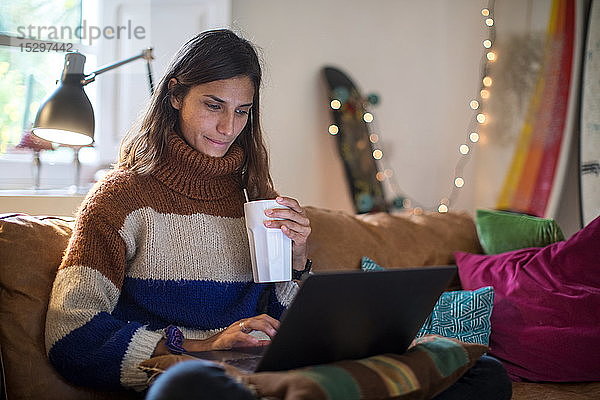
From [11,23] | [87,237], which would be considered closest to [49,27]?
[11,23]

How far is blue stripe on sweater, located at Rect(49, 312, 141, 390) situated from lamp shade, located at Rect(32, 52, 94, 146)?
0.57m

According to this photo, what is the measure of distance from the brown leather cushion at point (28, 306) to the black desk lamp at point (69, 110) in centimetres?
27

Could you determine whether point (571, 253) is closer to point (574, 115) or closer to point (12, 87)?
point (574, 115)

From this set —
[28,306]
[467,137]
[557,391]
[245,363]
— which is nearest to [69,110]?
[28,306]

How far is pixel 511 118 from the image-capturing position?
3.43 m

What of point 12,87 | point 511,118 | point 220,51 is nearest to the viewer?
point 220,51

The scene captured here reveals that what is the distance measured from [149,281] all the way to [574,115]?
7.04ft

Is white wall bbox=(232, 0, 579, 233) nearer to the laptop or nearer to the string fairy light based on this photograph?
the string fairy light

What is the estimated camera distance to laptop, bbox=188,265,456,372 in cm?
109

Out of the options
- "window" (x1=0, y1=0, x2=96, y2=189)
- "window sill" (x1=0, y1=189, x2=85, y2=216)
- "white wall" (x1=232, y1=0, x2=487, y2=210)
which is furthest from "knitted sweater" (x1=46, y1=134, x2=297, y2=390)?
"white wall" (x1=232, y1=0, x2=487, y2=210)

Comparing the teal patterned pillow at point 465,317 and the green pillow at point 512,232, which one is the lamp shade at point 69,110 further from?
the green pillow at point 512,232

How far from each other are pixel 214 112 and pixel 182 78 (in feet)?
0.38

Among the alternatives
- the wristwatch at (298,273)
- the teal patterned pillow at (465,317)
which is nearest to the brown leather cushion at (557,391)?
the teal patterned pillow at (465,317)

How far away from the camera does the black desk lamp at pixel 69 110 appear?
1.79m
